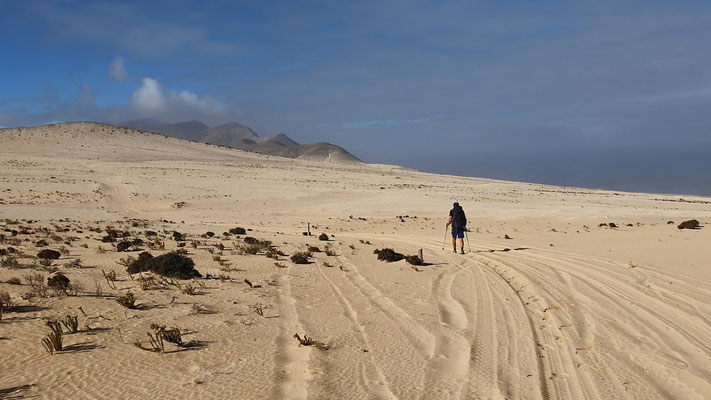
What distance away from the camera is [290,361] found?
6359mm

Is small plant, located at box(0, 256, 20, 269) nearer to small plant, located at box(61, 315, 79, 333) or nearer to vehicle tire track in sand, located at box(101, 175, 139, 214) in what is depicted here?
small plant, located at box(61, 315, 79, 333)

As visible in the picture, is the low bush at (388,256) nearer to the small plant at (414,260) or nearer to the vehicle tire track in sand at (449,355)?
the small plant at (414,260)

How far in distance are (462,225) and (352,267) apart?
6072 millimetres

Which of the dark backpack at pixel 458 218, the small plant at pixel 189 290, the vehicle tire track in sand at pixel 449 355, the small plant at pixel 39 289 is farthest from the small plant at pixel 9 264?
the dark backpack at pixel 458 218

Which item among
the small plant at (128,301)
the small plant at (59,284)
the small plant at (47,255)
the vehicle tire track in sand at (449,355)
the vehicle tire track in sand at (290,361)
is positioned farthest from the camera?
the small plant at (47,255)

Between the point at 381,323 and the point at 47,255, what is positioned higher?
the point at 381,323

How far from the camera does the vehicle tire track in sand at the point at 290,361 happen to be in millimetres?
5466

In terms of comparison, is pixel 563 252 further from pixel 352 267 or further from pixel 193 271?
pixel 193 271

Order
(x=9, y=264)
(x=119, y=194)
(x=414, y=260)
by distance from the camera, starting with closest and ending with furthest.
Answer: (x=9, y=264)
(x=414, y=260)
(x=119, y=194)

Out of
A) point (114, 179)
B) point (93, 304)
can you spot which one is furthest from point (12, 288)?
point (114, 179)

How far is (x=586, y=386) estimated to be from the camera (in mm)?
6059

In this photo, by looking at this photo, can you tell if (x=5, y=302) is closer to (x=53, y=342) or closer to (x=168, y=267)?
(x=53, y=342)

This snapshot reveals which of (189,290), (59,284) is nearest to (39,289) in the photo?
(59,284)

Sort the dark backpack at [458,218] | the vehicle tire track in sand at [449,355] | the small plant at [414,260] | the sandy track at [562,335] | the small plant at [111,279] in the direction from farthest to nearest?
1. the dark backpack at [458,218]
2. the small plant at [414,260]
3. the small plant at [111,279]
4. the sandy track at [562,335]
5. the vehicle tire track in sand at [449,355]
